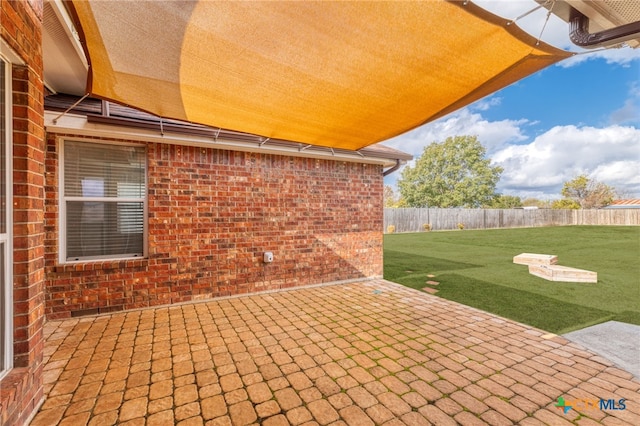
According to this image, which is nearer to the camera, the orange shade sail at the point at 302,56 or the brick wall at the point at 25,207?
the orange shade sail at the point at 302,56

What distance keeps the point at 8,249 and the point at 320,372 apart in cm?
258

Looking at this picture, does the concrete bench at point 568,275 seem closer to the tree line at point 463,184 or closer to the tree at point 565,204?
the tree line at point 463,184

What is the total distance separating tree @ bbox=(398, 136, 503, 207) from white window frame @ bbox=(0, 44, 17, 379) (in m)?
37.9

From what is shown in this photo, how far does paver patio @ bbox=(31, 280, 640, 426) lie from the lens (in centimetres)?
205

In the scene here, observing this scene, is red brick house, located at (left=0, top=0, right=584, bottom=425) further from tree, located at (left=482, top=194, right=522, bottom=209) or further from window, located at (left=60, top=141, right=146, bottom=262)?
tree, located at (left=482, top=194, right=522, bottom=209)

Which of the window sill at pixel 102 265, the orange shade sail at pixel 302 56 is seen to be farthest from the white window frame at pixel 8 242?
the window sill at pixel 102 265

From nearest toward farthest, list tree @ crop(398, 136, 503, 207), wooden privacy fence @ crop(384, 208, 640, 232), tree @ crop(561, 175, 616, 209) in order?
wooden privacy fence @ crop(384, 208, 640, 232), tree @ crop(398, 136, 503, 207), tree @ crop(561, 175, 616, 209)

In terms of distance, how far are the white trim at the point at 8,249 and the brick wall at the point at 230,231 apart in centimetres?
238

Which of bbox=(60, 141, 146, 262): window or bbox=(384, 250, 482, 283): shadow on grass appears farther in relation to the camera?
bbox=(384, 250, 482, 283): shadow on grass

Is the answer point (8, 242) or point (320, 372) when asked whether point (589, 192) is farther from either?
point (8, 242)

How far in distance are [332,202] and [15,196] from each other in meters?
4.60

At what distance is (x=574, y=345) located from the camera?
3068 millimetres

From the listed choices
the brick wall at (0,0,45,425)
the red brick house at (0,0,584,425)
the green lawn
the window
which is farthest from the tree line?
the brick wall at (0,0,45,425)

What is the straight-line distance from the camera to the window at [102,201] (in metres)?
3.95
